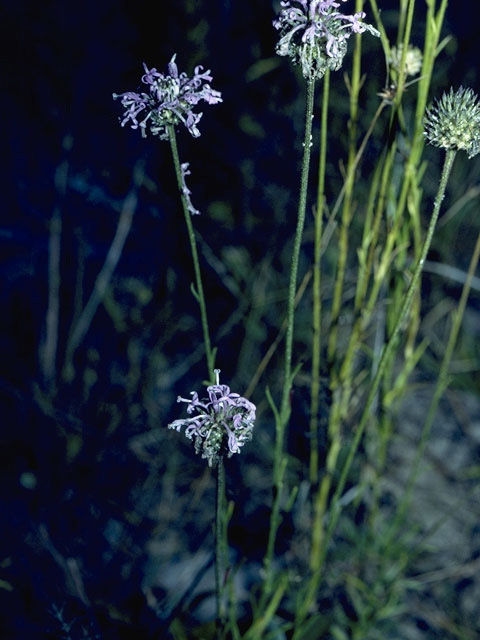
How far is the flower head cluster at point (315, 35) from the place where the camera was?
64 cm

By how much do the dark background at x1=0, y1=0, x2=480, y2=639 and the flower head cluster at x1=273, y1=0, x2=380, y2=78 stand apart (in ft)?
2.86

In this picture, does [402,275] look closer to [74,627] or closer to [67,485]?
[74,627]

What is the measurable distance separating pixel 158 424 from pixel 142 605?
51 centimetres

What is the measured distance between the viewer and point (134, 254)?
6.47ft

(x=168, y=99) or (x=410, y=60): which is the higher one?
(x=410, y=60)

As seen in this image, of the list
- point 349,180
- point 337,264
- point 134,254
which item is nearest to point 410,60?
point 349,180

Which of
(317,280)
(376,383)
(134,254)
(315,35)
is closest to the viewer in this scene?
(315,35)

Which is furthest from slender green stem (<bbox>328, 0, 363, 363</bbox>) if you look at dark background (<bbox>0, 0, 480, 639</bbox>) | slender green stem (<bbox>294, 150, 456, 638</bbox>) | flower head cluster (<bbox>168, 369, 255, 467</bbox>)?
dark background (<bbox>0, 0, 480, 639</bbox>)

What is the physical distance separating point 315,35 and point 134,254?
1.41 metres

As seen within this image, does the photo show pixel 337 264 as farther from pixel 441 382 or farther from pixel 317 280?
pixel 441 382

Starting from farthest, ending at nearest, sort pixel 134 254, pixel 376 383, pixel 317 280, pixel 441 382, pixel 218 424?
1. pixel 134 254
2. pixel 441 382
3. pixel 317 280
4. pixel 376 383
5. pixel 218 424

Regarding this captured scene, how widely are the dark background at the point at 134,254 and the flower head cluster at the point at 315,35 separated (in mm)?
872

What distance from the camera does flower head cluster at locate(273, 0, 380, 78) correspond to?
0.64 metres

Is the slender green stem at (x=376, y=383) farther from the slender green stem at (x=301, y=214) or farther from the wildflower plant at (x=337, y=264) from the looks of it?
the slender green stem at (x=301, y=214)
